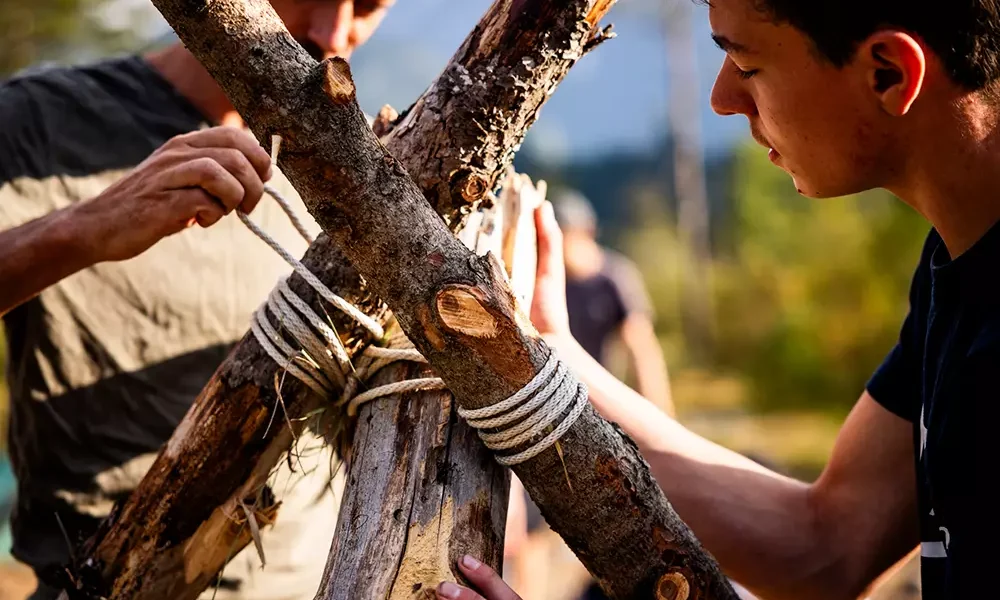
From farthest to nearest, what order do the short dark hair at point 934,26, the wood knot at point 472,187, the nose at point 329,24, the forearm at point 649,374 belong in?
1. the forearm at point 649,374
2. the nose at point 329,24
3. the wood knot at point 472,187
4. the short dark hair at point 934,26

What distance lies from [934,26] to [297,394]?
1.06 m

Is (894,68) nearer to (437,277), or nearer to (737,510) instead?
(437,277)

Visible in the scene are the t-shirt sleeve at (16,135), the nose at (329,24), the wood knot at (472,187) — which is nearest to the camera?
the wood knot at (472,187)

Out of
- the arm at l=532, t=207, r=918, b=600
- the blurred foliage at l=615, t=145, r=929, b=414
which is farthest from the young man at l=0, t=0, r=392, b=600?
the blurred foliage at l=615, t=145, r=929, b=414

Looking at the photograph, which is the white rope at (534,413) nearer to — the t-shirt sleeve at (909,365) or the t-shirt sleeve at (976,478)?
the t-shirt sleeve at (976,478)

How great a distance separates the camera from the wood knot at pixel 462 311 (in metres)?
1.20

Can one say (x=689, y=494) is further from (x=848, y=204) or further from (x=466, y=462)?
(x=848, y=204)

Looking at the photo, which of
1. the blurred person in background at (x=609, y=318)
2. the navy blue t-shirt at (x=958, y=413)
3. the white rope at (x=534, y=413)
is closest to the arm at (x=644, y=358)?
the blurred person in background at (x=609, y=318)

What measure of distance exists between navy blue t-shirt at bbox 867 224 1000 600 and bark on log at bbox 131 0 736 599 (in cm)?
32

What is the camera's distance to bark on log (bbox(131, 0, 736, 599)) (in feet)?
3.77

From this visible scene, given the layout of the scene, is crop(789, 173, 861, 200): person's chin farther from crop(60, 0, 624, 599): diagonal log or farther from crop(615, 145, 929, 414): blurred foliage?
crop(615, 145, 929, 414): blurred foliage

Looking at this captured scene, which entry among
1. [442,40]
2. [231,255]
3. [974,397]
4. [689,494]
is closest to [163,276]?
[231,255]

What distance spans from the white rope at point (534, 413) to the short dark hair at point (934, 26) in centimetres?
58

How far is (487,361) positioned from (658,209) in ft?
74.9
